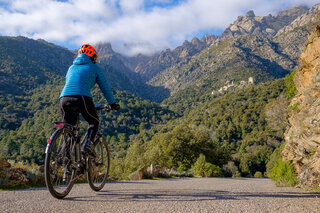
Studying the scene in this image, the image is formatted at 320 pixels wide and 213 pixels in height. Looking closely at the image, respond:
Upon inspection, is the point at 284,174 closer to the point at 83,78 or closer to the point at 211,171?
the point at 83,78

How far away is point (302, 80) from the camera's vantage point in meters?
12.7

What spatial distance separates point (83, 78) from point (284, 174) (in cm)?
532

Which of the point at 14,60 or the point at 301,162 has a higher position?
the point at 14,60

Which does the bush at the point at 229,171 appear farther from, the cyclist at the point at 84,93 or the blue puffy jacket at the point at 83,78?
the blue puffy jacket at the point at 83,78

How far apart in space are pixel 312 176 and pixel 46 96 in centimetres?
11981

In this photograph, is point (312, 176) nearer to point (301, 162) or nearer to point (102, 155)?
point (301, 162)

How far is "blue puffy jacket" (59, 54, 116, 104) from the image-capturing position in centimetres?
329

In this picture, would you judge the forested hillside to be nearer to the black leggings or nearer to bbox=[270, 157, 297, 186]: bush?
bbox=[270, 157, 297, 186]: bush

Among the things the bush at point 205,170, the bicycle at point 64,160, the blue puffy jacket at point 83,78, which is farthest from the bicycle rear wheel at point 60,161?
the bush at point 205,170

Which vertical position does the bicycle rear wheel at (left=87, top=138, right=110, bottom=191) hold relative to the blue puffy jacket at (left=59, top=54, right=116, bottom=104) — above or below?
below

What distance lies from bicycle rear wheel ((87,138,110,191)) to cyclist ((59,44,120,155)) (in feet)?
0.93

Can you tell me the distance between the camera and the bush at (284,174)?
5.19 meters

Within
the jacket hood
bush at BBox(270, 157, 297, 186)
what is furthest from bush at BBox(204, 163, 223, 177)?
the jacket hood

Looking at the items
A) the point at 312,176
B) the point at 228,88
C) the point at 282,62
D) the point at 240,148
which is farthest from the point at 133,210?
the point at 282,62
